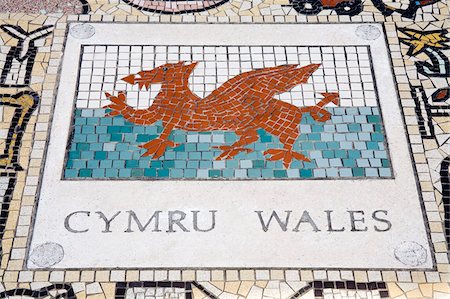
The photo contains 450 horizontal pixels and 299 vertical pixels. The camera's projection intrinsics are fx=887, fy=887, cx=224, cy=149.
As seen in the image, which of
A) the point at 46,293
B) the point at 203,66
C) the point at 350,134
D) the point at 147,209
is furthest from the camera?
the point at 203,66

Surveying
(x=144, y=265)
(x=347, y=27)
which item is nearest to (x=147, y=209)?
(x=144, y=265)

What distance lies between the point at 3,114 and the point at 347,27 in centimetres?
233

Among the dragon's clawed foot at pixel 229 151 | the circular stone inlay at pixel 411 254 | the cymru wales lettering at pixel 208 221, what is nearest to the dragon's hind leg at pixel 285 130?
the dragon's clawed foot at pixel 229 151

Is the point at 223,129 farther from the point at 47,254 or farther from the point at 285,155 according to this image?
the point at 47,254

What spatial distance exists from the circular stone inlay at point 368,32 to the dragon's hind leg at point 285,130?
2.89 feet

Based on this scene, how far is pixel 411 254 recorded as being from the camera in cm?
469

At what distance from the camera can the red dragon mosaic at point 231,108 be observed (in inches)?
205

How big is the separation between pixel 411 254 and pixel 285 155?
3.07 feet

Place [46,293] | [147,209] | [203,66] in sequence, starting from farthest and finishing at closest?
[203,66] → [147,209] → [46,293]

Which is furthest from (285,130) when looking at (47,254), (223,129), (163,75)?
Answer: (47,254)

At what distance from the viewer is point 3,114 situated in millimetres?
5355

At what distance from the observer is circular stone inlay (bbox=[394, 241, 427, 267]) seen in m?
4.66

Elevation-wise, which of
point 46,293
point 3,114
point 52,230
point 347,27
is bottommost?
point 46,293

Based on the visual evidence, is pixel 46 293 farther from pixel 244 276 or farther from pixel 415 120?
pixel 415 120
